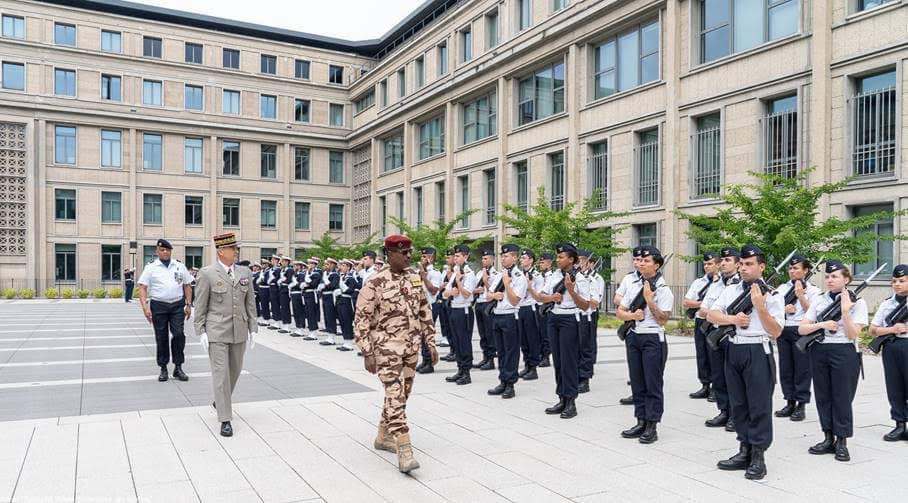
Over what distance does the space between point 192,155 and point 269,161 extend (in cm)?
503

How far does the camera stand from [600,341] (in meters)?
16.9

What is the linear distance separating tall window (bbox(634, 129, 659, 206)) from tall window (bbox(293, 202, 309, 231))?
97.9 ft

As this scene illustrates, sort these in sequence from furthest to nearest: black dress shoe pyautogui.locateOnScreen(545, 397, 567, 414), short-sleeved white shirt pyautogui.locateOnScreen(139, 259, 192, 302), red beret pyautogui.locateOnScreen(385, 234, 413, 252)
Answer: short-sleeved white shirt pyautogui.locateOnScreen(139, 259, 192, 302), black dress shoe pyautogui.locateOnScreen(545, 397, 567, 414), red beret pyautogui.locateOnScreen(385, 234, 413, 252)

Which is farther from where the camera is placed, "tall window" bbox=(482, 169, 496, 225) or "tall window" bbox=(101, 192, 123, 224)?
"tall window" bbox=(101, 192, 123, 224)

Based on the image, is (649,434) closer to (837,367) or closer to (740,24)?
(837,367)

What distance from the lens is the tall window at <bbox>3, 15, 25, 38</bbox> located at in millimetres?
40875

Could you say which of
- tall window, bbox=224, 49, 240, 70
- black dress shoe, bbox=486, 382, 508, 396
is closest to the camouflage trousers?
black dress shoe, bbox=486, 382, 508, 396

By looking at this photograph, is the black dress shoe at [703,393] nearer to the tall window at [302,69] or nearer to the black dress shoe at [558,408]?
the black dress shoe at [558,408]

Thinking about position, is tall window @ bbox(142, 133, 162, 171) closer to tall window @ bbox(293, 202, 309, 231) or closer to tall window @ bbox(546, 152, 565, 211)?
tall window @ bbox(293, 202, 309, 231)

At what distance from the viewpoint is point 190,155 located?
45406 millimetres

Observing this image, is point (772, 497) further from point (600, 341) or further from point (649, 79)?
point (649, 79)

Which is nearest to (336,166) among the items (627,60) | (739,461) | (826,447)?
(627,60)

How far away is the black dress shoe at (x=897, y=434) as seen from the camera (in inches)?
283

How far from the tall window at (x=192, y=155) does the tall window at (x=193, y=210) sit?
1.85 metres
